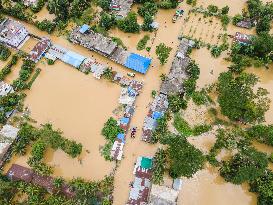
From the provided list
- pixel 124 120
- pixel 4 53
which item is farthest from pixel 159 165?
pixel 4 53

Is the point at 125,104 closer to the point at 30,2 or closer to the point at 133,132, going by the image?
the point at 133,132

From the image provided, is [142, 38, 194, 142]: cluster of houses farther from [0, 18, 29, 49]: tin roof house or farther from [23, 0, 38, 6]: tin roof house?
[23, 0, 38, 6]: tin roof house

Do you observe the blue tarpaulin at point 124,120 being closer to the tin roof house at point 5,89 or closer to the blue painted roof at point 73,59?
the blue painted roof at point 73,59

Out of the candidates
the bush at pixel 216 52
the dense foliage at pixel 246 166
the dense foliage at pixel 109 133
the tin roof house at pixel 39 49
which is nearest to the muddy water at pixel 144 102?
the dense foliage at pixel 109 133

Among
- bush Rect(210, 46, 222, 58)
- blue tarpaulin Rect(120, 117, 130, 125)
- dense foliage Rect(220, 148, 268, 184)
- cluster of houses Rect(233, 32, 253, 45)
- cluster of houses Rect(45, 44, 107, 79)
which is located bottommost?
dense foliage Rect(220, 148, 268, 184)

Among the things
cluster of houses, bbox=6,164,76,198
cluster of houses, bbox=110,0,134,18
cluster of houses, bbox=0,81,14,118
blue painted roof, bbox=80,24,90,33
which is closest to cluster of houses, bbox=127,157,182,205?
cluster of houses, bbox=6,164,76,198

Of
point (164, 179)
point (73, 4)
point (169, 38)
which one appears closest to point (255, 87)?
point (169, 38)
